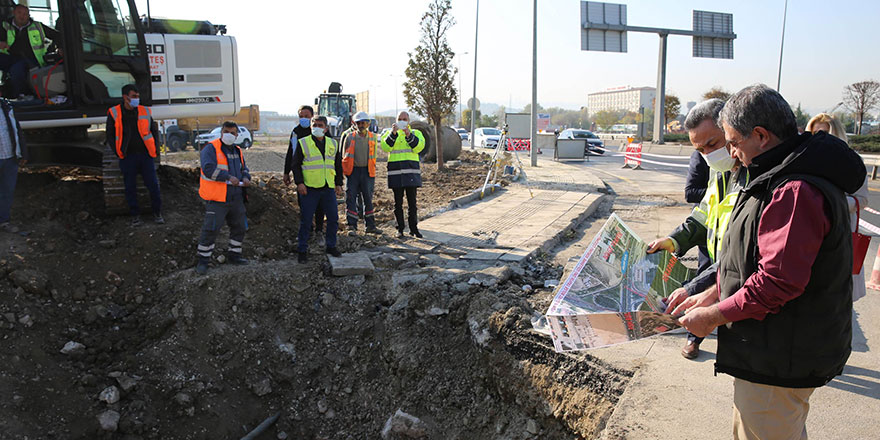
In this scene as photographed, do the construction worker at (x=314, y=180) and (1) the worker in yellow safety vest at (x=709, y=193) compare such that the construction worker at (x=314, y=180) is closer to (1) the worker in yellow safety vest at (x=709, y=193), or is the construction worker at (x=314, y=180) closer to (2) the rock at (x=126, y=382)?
(2) the rock at (x=126, y=382)

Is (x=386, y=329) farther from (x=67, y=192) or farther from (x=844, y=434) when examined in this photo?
(x=67, y=192)

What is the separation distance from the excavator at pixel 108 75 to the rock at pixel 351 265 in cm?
289

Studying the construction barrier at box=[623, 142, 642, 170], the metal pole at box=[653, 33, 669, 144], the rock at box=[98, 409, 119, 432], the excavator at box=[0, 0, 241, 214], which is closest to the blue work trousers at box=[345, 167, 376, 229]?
the excavator at box=[0, 0, 241, 214]

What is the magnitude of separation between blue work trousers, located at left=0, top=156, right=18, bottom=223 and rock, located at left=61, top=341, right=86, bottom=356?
7.75ft

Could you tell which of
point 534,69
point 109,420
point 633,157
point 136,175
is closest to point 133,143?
point 136,175

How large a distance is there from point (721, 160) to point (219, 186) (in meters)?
4.92

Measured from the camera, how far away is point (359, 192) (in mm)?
8688

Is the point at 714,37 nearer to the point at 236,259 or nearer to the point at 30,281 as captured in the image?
the point at 236,259

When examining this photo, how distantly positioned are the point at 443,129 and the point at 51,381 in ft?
56.6

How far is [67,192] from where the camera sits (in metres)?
7.38

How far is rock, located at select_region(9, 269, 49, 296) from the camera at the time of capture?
17.9 ft

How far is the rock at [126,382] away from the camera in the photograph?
481 centimetres

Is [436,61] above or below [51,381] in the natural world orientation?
above

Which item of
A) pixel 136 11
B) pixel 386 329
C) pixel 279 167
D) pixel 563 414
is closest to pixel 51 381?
pixel 386 329
